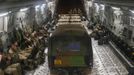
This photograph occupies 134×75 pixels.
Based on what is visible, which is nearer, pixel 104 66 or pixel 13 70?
pixel 13 70

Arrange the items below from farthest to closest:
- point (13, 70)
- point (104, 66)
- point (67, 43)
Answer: point (104, 66) → point (67, 43) → point (13, 70)

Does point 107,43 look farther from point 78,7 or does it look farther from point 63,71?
point 63,71

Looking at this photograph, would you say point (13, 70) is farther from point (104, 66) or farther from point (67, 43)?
Result: point (104, 66)

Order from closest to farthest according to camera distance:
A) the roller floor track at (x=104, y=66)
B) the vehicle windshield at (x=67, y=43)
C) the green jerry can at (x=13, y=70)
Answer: the green jerry can at (x=13, y=70) < the vehicle windshield at (x=67, y=43) < the roller floor track at (x=104, y=66)

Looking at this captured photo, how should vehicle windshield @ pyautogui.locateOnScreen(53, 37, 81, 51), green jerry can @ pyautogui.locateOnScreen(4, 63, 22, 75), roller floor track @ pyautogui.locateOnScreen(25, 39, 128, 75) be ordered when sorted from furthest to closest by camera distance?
roller floor track @ pyautogui.locateOnScreen(25, 39, 128, 75) → vehicle windshield @ pyautogui.locateOnScreen(53, 37, 81, 51) → green jerry can @ pyautogui.locateOnScreen(4, 63, 22, 75)

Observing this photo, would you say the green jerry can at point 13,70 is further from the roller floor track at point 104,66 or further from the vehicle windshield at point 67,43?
the roller floor track at point 104,66

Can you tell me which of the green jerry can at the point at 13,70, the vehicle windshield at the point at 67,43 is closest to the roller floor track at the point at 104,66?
the vehicle windshield at the point at 67,43

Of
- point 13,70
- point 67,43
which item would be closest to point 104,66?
point 67,43

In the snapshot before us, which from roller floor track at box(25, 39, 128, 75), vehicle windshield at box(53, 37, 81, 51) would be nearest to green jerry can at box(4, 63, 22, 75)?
vehicle windshield at box(53, 37, 81, 51)

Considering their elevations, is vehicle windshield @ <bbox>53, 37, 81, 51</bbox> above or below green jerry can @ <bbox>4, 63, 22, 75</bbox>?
above

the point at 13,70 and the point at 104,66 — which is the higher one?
the point at 13,70

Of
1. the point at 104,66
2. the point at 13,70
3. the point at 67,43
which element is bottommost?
the point at 104,66

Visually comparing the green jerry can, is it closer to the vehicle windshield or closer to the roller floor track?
the vehicle windshield

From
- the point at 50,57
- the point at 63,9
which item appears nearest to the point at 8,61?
the point at 50,57
